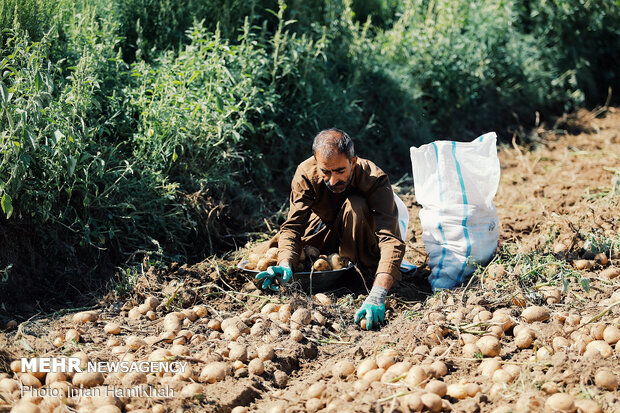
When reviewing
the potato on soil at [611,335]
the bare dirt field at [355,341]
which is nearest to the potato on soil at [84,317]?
the bare dirt field at [355,341]

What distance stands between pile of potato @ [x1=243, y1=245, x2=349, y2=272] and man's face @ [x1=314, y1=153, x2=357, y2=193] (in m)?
0.41

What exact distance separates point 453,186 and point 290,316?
1211mm

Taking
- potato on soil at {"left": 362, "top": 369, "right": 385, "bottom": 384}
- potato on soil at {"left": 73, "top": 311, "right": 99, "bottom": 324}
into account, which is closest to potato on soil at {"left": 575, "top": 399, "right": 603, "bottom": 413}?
potato on soil at {"left": 362, "top": 369, "right": 385, "bottom": 384}

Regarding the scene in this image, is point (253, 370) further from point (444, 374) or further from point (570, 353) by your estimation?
point (570, 353)

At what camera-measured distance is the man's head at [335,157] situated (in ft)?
10.2

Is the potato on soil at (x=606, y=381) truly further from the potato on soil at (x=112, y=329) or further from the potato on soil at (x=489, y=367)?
the potato on soil at (x=112, y=329)

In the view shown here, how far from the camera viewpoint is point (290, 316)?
309 centimetres

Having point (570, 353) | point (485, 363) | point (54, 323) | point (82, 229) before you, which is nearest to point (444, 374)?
point (485, 363)

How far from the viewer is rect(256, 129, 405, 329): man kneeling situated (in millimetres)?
3123

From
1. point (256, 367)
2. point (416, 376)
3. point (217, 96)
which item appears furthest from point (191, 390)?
point (217, 96)

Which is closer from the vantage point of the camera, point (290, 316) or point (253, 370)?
point (253, 370)

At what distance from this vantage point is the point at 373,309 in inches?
119

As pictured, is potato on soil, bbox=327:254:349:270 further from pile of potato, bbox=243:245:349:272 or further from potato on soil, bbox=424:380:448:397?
potato on soil, bbox=424:380:448:397

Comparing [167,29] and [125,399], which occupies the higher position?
[167,29]
